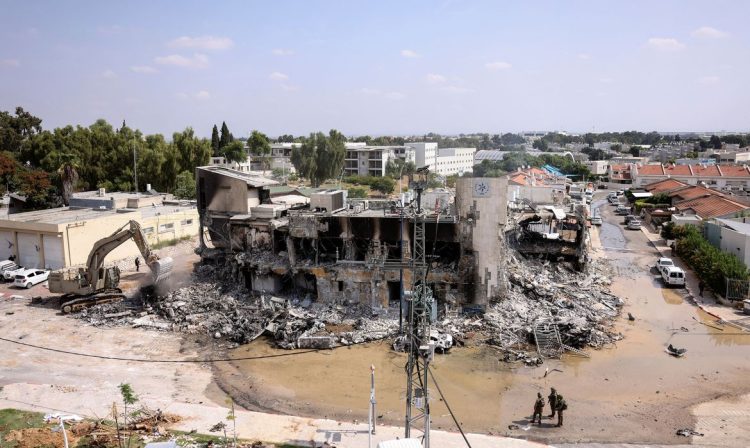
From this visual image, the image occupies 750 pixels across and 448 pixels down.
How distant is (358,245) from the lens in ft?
88.4

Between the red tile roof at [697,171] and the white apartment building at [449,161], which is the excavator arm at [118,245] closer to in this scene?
the white apartment building at [449,161]

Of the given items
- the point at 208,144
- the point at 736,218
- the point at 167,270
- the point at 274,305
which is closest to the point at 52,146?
the point at 208,144

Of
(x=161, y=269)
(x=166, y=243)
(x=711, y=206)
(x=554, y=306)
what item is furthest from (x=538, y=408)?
(x=711, y=206)

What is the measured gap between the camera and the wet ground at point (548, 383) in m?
16.4

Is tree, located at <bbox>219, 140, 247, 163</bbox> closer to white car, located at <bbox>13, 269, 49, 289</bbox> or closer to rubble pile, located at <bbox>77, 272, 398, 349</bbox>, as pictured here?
white car, located at <bbox>13, 269, 49, 289</bbox>

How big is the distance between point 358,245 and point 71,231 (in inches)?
727

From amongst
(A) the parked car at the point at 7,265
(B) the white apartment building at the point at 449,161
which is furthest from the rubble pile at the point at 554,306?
(B) the white apartment building at the point at 449,161

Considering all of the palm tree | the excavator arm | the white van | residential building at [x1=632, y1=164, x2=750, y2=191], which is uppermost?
the palm tree

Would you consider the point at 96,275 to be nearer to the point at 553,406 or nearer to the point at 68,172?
the point at 553,406

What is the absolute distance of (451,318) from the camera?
24344 mm

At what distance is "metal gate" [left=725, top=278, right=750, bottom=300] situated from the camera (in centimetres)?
2558

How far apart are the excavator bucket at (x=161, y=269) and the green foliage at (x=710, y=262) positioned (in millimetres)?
26790

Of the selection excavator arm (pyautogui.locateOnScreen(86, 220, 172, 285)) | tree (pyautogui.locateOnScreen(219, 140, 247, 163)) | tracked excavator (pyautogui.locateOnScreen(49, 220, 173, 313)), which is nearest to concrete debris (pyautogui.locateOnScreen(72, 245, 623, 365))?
tracked excavator (pyautogui.locateOnScreen(49, 220, 173, 313))

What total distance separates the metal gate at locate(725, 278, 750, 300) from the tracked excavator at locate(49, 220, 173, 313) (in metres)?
27.0
